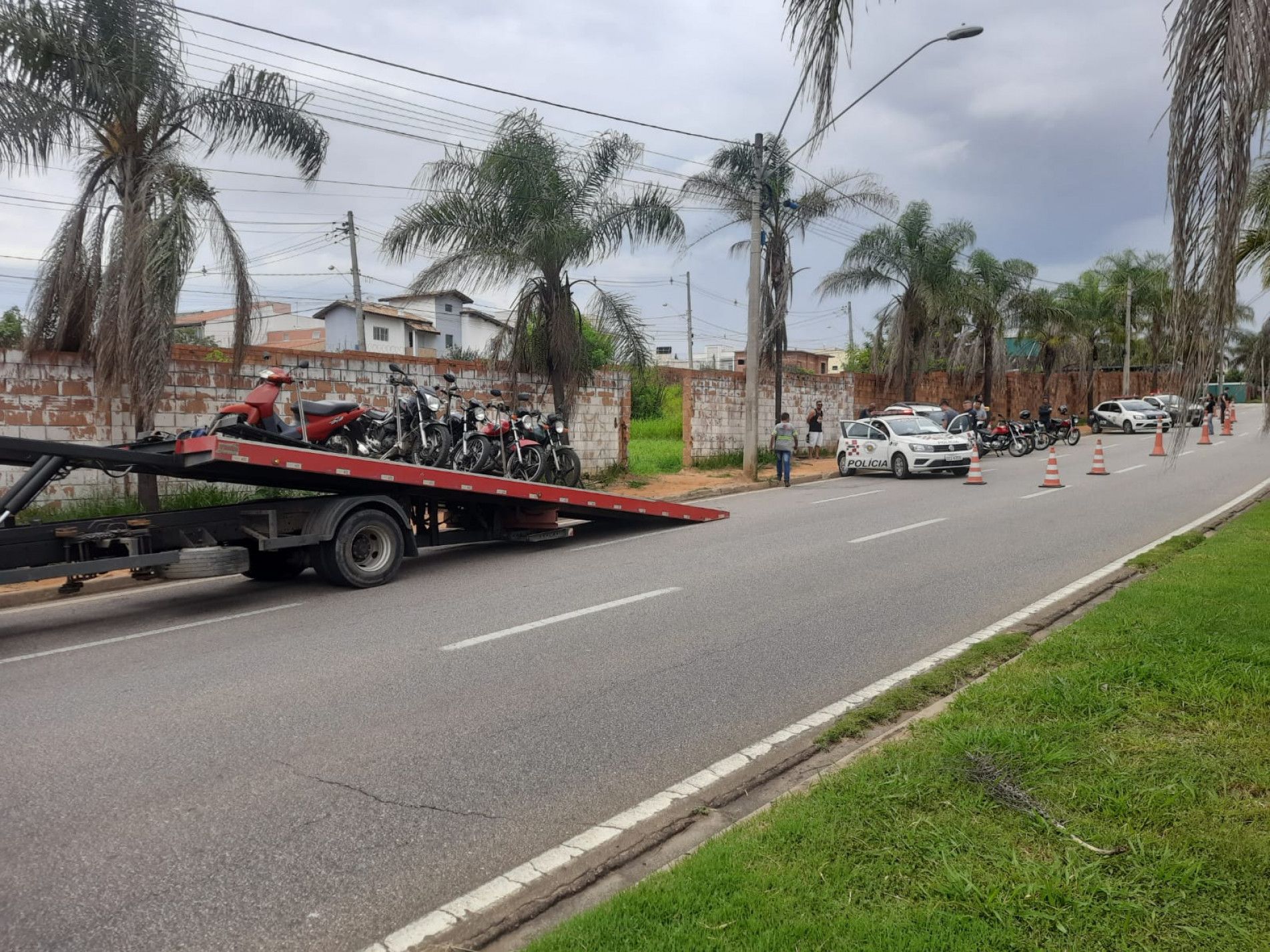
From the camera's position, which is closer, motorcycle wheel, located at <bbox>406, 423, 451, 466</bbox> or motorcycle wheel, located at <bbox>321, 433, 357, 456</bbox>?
motorcycle wheel, located at <bbox>321, 433, 357, 456</bbox>

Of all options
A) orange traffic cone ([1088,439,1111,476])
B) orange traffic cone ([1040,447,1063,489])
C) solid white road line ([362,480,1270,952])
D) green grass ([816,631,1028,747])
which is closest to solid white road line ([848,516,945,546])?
solid white road line ([362,480,1270,952])

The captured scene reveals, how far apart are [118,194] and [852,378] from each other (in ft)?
81.4

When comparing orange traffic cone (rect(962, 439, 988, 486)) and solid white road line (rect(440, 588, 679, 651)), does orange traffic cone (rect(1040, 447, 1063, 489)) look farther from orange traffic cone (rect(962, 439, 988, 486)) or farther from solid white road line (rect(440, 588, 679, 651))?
solid white road line (rect(440, 588, 679, 651))

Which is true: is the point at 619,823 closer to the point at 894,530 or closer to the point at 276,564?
the point at 276,564

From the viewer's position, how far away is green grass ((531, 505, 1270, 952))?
3.08 metres

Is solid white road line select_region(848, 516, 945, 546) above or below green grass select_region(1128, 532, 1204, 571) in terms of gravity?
below

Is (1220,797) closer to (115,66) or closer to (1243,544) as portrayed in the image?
(1243,544)

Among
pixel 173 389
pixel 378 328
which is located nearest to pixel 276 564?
pixel 173 389

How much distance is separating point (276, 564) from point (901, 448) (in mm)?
16435

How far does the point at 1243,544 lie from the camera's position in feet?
32.9

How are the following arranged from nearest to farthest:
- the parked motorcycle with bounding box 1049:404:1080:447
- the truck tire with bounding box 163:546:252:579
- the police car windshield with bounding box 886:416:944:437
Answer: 1. the truck tire with bounding box 163:546:252:579
2. the police car windshield with bounding box 886:416:944:437
3. the parked motorcycle with bounding box 1049:404:1080:447

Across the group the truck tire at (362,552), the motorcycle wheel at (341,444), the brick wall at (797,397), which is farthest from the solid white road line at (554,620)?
the brick wall at (797,397)

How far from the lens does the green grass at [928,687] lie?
529 cm

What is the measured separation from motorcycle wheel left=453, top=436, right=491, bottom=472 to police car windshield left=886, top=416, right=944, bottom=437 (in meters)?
13.1
